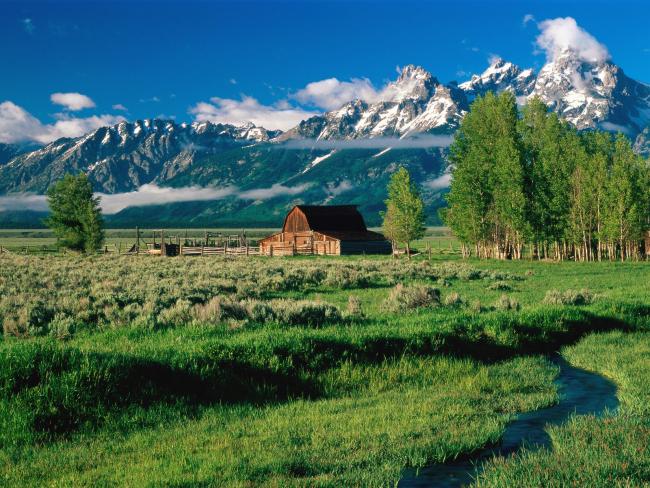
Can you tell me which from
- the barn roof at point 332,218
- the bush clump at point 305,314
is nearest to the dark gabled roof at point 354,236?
the barn roof at point 332,218

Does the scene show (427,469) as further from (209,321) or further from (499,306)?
(499,306)

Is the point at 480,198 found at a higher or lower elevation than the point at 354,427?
higher

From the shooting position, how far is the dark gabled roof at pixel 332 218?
97250 mm

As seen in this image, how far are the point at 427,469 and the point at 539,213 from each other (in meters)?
60.5

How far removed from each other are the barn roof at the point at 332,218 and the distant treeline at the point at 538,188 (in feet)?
93.6

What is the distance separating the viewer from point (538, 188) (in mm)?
65000

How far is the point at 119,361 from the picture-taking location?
1154 centimetres

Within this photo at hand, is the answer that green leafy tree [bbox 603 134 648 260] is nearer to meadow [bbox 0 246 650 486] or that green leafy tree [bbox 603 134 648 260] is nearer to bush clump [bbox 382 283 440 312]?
meadow [bbox 0 246 650 486]

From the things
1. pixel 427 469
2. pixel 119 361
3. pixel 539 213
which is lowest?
pixel 427 469

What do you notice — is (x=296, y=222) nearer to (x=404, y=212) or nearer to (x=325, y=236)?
(x=325, y=236)

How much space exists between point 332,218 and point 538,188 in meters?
40.4

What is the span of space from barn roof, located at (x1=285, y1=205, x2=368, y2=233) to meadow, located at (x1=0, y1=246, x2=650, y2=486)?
74.9 meters

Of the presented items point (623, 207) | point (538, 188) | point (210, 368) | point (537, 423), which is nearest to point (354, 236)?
point (538, 188)

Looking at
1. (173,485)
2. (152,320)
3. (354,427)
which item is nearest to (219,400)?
(354,427)
